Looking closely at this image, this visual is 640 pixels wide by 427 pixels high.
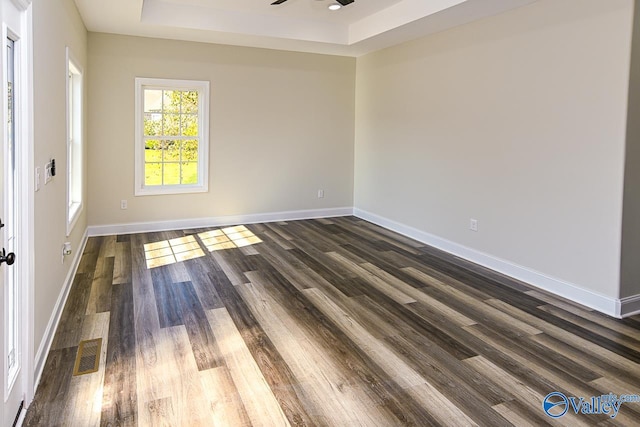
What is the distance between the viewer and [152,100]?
20.1 ft

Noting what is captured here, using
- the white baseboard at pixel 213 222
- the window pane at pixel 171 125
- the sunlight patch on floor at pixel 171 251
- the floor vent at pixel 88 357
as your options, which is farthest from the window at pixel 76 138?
the floor vent at pixel 88 357

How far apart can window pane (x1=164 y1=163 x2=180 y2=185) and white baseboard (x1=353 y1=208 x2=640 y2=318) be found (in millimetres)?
3097

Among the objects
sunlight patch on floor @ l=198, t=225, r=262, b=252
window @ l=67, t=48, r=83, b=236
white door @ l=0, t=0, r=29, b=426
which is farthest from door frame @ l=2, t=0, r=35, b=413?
sunlight patch on floor @ l=198, t=225, r=262, b=252

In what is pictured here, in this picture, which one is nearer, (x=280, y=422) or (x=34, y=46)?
(x=280, y=422)

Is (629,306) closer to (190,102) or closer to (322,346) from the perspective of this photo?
(322,346)

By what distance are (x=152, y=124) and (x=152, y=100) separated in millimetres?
311

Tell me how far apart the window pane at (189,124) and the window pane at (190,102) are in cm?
8

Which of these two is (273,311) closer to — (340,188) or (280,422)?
(280,422)

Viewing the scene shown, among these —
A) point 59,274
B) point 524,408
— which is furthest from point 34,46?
point 524,408

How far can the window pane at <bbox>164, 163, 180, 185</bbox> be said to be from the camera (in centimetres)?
635

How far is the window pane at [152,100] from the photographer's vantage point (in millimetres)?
6086

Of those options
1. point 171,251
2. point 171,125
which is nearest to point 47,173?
point 171,251

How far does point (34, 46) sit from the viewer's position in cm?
252

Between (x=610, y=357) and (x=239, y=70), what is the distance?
538 centimetres
